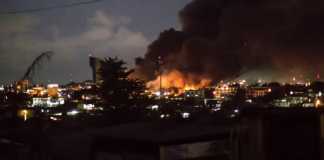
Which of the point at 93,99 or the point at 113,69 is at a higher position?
the point at 113,69

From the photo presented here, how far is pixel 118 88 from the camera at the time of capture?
729 inches

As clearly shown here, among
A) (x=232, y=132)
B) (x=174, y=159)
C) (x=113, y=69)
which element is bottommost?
(x=174, y=159)

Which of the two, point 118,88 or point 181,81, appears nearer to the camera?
point 118,88

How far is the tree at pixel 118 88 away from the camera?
18094mm

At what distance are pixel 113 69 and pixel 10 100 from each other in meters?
5.03

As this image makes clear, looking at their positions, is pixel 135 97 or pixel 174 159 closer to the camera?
pixel 174 159

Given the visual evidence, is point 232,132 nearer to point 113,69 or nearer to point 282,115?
point 282,115

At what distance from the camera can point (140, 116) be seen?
17.0 meters

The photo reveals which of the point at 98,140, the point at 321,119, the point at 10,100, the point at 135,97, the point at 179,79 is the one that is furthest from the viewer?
the point at 179,79

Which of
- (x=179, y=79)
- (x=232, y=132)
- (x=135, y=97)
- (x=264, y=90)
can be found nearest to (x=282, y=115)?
(x=232, y=132)

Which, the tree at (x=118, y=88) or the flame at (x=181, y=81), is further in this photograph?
the flame at (x=181, y=81)

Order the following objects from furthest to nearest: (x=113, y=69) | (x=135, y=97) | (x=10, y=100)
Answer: (x=113, y=69), (x=135, y=97), (x=10, y=100)

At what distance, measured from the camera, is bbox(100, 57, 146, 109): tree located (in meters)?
18.1

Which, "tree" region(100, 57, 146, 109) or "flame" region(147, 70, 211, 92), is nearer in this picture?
"tree" region(100, 57, 146, 109)
